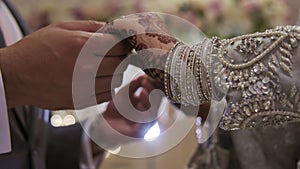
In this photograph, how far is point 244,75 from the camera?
47cm

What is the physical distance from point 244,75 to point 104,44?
0.13 m

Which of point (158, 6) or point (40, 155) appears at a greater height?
point (158, 6)

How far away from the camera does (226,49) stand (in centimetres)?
49

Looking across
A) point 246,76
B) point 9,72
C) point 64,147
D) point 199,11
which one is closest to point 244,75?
point 246,76

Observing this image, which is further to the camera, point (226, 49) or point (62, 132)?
Answer: point (62, 132)

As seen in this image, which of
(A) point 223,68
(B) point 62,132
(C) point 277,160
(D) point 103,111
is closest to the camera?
(A) point 223,68

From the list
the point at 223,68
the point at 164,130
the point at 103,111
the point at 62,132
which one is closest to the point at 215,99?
the point at 223,68

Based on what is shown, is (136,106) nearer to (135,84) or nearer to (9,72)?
(135,84)

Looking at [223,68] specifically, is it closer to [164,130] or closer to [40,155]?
[164,130]

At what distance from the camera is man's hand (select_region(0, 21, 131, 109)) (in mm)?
522

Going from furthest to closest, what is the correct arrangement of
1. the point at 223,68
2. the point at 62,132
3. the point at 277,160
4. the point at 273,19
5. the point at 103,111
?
the point at 273,19 < the point at 62,132 < the point at 103,111 < the point at 277,160 < the point at 223,68

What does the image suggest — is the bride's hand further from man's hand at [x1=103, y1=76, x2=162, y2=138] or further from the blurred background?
the blurred background

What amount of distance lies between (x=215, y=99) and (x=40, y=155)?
1.05ft

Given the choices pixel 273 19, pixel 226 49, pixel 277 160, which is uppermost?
pixel 273 19
